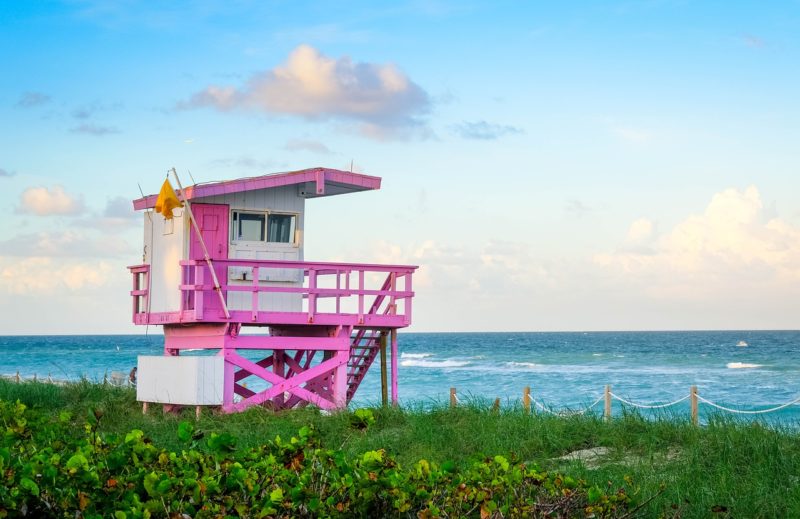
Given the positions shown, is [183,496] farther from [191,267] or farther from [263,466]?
[191,267]

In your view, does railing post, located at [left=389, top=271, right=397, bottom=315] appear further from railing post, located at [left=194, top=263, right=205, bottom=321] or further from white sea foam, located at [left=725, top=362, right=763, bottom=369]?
white sea foam, located at [left=725, top=362, right=763, bottom=369]

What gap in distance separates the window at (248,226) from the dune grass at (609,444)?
149 inches

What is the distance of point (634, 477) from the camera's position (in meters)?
10.8

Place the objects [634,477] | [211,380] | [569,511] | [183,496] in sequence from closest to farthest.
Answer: [183,496] → [569,511] → [634,477] → [211,380]

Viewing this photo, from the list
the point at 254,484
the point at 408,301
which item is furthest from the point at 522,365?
the point at 254,484

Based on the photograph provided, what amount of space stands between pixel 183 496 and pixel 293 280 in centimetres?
1349

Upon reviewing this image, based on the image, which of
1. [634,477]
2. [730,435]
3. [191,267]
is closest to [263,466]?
[634,477]

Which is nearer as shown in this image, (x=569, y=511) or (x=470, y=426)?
(x=569, y=511)

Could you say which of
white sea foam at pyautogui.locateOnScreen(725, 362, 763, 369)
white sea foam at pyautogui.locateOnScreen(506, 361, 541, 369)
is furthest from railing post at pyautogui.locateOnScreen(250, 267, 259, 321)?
white sea foam at pyautogui.locateOnScreen(506, 361, 541, 369)

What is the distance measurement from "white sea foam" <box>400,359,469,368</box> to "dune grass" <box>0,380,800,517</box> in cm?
6098

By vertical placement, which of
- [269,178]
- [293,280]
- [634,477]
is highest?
[269,178]

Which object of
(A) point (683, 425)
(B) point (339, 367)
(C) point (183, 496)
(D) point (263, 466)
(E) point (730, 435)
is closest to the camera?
(C) point (183, 496)

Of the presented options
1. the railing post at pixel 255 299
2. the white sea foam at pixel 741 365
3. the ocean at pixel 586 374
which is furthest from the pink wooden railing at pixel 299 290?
the white sea foam at pixel 741 365

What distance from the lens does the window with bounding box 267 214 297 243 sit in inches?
Result: 800
